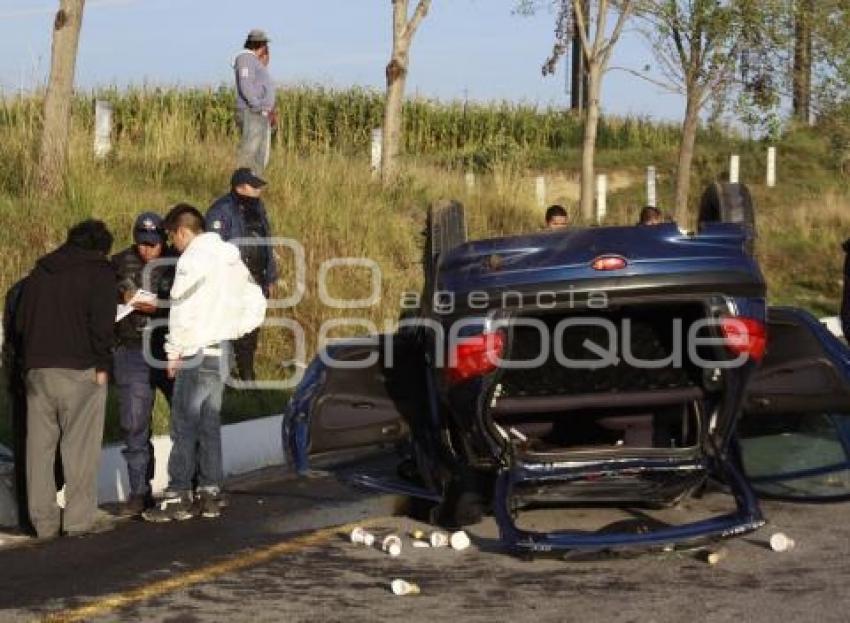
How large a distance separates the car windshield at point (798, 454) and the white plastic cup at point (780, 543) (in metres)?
1.29

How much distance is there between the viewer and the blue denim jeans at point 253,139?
61.1 feet

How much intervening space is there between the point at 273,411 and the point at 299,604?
22.6 ft

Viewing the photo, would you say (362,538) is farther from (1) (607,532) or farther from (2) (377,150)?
(2) (377,150)

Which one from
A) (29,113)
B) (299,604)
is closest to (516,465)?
(299,604)

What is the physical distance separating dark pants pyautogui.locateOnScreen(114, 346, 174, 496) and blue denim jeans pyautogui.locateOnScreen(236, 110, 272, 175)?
27.5 ft

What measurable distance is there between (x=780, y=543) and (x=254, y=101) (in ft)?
36.5

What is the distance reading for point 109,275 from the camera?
994 centimetres

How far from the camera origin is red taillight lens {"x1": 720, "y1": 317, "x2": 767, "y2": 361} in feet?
25.9

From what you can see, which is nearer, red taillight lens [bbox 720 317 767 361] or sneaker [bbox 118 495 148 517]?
red taillight lens [bbox 720 317 767 361]

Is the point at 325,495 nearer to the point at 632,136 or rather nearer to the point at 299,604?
the point at 299,604

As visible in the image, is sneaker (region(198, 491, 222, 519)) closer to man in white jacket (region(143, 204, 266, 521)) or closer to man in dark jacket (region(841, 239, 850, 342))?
man in white jacket (region(143, 204, 266, 521))

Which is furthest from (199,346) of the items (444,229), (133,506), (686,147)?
(686,147)

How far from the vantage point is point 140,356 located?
10445 millimetres

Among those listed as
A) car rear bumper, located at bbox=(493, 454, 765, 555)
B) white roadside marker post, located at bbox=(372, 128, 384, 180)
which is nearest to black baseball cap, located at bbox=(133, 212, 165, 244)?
car rear bumper, located at bbox=(493, 454, 765, 555)
